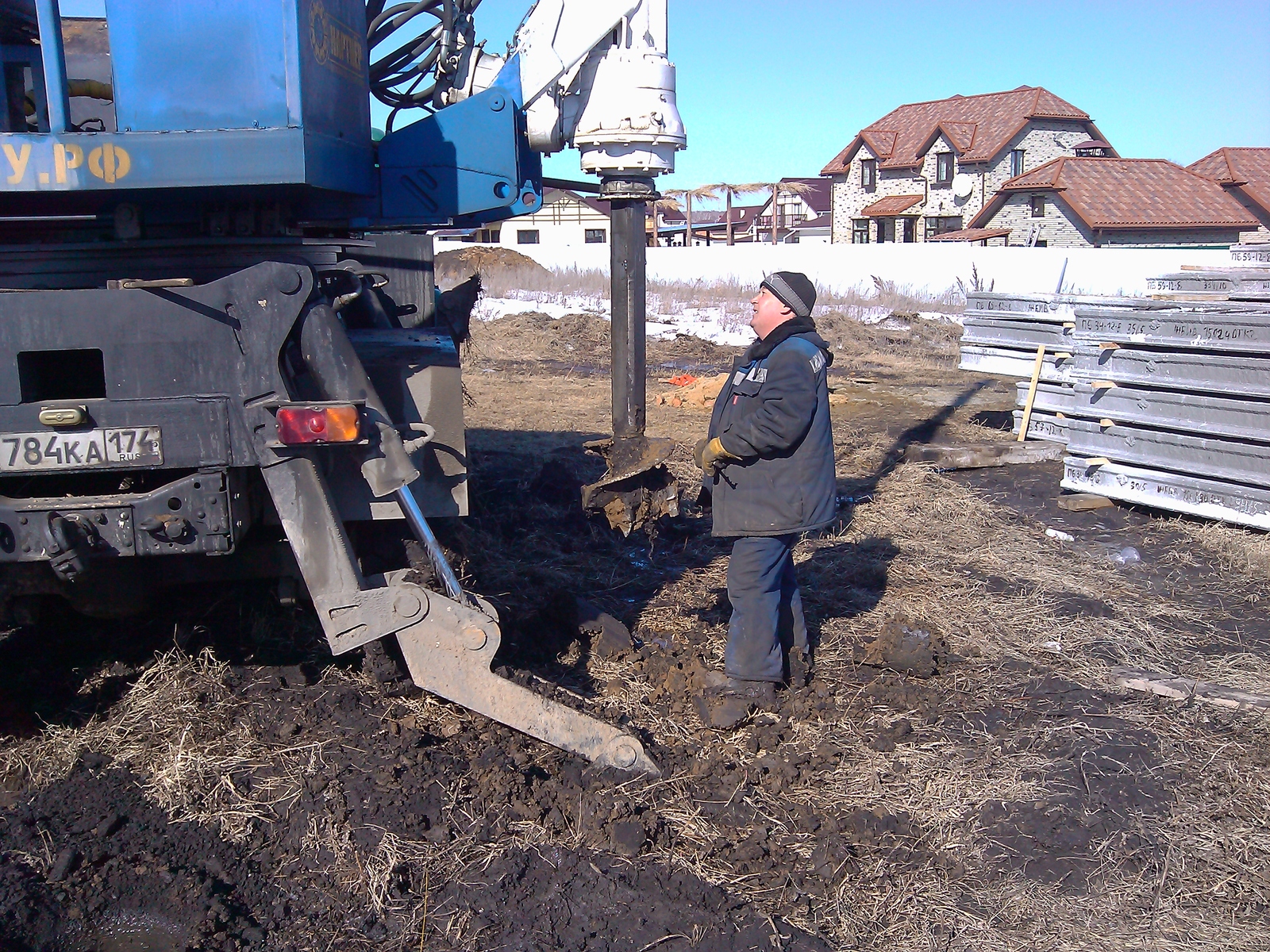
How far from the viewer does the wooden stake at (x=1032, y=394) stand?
334 inches

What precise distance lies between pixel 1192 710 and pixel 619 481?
119 inches

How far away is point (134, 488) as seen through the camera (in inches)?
127

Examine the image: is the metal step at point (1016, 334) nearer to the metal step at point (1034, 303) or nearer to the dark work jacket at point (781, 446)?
the metal step at point (1034, 303)

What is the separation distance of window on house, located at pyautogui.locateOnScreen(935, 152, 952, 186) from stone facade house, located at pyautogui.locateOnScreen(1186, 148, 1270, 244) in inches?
366

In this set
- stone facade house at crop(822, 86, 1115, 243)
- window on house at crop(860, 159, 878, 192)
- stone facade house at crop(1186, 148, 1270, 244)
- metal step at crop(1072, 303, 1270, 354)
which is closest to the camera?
metal step at crop(1072, 303, 1270, 354)

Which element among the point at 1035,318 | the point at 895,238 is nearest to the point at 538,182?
the point at 1035,318

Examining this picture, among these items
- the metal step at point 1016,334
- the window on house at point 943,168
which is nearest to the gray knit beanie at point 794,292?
the metal step at point 1016,334

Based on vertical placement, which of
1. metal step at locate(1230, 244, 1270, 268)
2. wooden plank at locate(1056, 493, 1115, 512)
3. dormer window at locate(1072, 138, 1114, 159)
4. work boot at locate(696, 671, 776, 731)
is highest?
dormer window at locate(1072, 138, 1114, 159)

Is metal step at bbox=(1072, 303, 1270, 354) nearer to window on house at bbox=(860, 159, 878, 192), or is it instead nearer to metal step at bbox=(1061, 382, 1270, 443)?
metal step at bbox=(1061, 382, 1270, 443)

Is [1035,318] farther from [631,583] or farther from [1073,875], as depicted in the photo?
[1073,875]

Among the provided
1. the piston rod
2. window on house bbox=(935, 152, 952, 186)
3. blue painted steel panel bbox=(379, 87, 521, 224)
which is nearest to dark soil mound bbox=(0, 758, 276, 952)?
blue painted steel panel bbox=(379, 87, 521, 224)

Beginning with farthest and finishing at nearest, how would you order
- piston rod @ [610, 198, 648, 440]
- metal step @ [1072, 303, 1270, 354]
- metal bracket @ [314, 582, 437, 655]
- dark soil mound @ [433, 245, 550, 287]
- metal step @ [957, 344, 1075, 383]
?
dark soil mound @ [433, 245, 550, 287]
metal step @ [957, 344, 1075, 383]
metal step @ [1072, 303, 1270, 354]
piston rod @ [610, 198, 648, 440]
metal bracket @ [314, 582, 437, 655]

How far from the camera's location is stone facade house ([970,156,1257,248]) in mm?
35219

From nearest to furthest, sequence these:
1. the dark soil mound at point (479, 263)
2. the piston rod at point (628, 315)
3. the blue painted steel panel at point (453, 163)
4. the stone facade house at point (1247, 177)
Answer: the blue painted steel panel at point (453, 163), the piston rod at point (628, 315), the dark soil mound at point (479, 263), the stone facade house at point (1247, 177)
